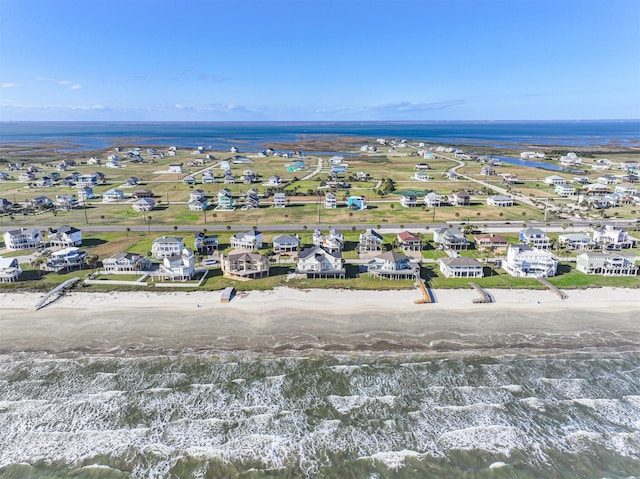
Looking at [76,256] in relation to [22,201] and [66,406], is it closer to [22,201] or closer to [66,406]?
[66,406]

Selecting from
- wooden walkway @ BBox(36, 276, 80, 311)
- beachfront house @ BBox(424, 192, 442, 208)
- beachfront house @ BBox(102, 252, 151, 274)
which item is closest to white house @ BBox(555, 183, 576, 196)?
beachfront house @ BBox(424, 192, 442, 208)

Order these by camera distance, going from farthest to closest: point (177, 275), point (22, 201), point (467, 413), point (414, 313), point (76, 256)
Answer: point (22, 201) < point (76, 256) < point (177, 275) < point (414, 313) < point (467, 413)

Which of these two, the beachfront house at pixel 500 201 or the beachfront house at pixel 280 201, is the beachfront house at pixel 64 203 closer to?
the beachfront house at pixel 280 201

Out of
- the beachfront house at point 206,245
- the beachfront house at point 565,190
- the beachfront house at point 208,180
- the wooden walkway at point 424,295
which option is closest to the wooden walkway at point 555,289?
the wooden walkway at point 424,295

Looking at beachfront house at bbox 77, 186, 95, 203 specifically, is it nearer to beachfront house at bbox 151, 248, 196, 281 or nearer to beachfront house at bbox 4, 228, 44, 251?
beachfront house at bbox 4, 228, 44, 251

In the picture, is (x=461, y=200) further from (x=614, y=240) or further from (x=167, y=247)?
(x=167, y=247)

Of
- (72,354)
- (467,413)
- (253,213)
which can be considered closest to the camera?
(467,413)

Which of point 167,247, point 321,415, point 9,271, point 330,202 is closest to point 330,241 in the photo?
point 167,247

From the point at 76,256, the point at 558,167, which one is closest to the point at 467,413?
the point at 76,256
